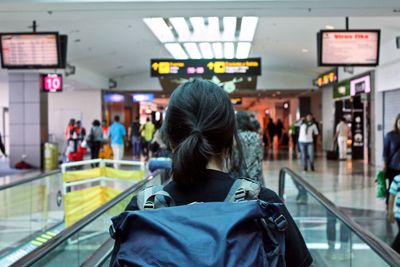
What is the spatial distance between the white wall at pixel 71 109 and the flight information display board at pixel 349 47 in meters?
14.3

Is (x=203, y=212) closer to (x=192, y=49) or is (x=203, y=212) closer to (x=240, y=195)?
(x=240, y=195)

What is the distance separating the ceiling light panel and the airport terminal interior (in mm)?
79

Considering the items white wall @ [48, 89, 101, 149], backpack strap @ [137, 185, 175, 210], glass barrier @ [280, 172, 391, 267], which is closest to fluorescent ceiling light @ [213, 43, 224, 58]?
glass barrier @ [280, 172, 391, 267]

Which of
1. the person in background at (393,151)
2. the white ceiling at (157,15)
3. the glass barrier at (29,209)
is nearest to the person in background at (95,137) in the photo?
the white ceiling at (157,15)

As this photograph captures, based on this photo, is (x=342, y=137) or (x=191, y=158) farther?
(x=342, y=137)

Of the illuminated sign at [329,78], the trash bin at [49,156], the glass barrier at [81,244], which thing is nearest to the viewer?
the glass barrier at [81,244]

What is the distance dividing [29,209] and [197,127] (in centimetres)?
606

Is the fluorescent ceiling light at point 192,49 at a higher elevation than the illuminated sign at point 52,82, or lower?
higher

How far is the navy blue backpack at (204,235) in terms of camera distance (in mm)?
1093

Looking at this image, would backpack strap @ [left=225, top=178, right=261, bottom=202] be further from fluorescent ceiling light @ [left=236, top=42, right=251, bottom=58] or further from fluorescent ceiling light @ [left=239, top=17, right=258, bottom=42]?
fluorescent ceiling light @ [left=236, top=42, right=251, bottom=58]

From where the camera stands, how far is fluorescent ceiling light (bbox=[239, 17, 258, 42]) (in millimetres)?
11406

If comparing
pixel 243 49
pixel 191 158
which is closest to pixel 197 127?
pixel 191 158

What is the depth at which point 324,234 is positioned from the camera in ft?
19.7

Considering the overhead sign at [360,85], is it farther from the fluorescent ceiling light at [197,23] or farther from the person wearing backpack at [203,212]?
the person wearing backpack at [203,212]
